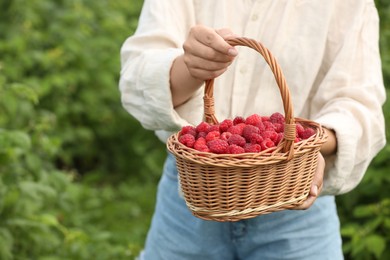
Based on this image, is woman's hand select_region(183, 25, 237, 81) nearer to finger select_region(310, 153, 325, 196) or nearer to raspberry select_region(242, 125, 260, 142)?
raspberry select_region(242, 125, 260, 142)

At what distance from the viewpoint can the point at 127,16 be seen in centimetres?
544

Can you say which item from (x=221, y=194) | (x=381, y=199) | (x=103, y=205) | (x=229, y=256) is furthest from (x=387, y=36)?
(x=221, y=194)

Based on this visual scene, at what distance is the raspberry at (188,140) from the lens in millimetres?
1578

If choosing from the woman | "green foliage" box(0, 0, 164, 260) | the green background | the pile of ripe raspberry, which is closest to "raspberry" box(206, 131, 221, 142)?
the pile of ripe raspberry

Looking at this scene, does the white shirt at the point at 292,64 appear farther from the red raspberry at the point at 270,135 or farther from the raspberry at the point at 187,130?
the red raspberry at the point at 270,135

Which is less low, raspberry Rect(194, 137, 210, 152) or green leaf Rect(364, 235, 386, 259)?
raspberry Rect(194, 137, 210, 152)

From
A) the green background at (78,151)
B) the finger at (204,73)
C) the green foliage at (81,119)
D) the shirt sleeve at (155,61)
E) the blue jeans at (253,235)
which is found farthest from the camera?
the green foliage at (81,119)

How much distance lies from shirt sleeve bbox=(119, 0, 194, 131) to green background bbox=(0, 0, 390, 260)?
100 cm

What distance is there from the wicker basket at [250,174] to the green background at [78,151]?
128 centimetres

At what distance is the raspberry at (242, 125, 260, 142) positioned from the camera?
1.57 meters

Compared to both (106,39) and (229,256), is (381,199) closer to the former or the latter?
(229,256)

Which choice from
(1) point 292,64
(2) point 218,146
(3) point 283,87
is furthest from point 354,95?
(2) point 218,146

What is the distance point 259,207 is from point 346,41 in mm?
487

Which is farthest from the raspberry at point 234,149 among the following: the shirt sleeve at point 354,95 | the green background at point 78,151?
the green background at point 78,151
